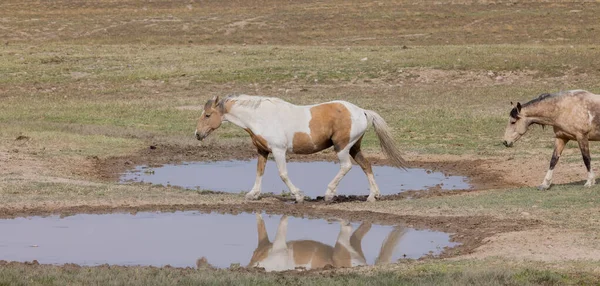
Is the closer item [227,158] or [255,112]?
[255,112]

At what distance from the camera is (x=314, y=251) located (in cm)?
1446

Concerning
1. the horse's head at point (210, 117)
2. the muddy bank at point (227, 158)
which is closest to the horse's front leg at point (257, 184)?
the horse's head at point (210, 117)

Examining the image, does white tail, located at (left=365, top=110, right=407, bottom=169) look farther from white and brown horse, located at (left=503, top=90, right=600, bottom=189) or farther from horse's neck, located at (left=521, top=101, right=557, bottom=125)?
white and brown horse, located at (left=503, top=90, right=600, bottom=189)

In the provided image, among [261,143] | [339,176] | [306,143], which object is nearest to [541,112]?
[339,176]

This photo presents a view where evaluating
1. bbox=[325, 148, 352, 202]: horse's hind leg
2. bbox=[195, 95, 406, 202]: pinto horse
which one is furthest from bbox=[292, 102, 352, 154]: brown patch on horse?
bbox=[325, 148, 352, 202]: horse's hind leg

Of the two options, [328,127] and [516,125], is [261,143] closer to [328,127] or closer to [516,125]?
[328,127]

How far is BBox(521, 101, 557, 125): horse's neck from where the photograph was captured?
59.7ft

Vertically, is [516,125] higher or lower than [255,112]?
lower

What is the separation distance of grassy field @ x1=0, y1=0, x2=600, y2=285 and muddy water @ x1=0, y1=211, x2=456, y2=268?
95 centimetres

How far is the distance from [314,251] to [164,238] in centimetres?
206

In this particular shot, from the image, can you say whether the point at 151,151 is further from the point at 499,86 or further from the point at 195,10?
the point at 195,10

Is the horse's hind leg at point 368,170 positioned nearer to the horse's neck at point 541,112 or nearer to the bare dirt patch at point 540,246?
the horse's neck at point 541,112

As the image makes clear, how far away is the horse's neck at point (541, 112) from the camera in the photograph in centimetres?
1820

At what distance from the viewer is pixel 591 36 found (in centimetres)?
4475
